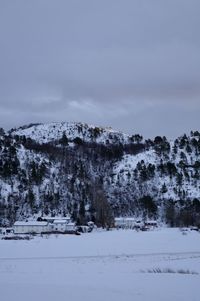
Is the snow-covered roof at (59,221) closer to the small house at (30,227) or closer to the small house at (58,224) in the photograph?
the small house at (58,224)

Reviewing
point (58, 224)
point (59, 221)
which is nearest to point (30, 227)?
point (58, 224)

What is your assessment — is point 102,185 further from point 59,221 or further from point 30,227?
point 30,227

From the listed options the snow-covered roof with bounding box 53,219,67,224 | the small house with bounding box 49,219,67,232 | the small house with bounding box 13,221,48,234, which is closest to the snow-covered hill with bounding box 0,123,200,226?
the snow-covered roof with bounding box 53,219,67,224

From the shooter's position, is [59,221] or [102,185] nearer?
[59,221]

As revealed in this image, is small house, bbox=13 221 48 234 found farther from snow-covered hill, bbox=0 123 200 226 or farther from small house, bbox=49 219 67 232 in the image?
snow-covered hill, bbox=0 123 200 226

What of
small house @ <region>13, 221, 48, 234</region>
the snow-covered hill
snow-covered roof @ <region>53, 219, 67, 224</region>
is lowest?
small house @ <region>13, 221, 48, 234</region>

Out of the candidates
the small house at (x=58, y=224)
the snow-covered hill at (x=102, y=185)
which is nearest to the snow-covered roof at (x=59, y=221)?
the small house at (x=58, y=224)

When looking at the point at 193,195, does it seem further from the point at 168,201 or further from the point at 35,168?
the point at 35,168

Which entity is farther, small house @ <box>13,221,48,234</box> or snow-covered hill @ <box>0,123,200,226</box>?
snow-covered hill @ <box>0,123,200,226</box>

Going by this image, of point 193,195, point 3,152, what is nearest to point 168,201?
point 193,195

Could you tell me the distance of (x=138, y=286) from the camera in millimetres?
14695

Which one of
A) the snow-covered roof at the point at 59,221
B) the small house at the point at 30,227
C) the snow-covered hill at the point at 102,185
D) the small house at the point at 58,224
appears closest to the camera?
the small house at the point at 30,227

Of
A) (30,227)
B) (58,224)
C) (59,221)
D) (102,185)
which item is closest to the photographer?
(30,227)

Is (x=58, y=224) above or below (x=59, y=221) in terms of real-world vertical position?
below
